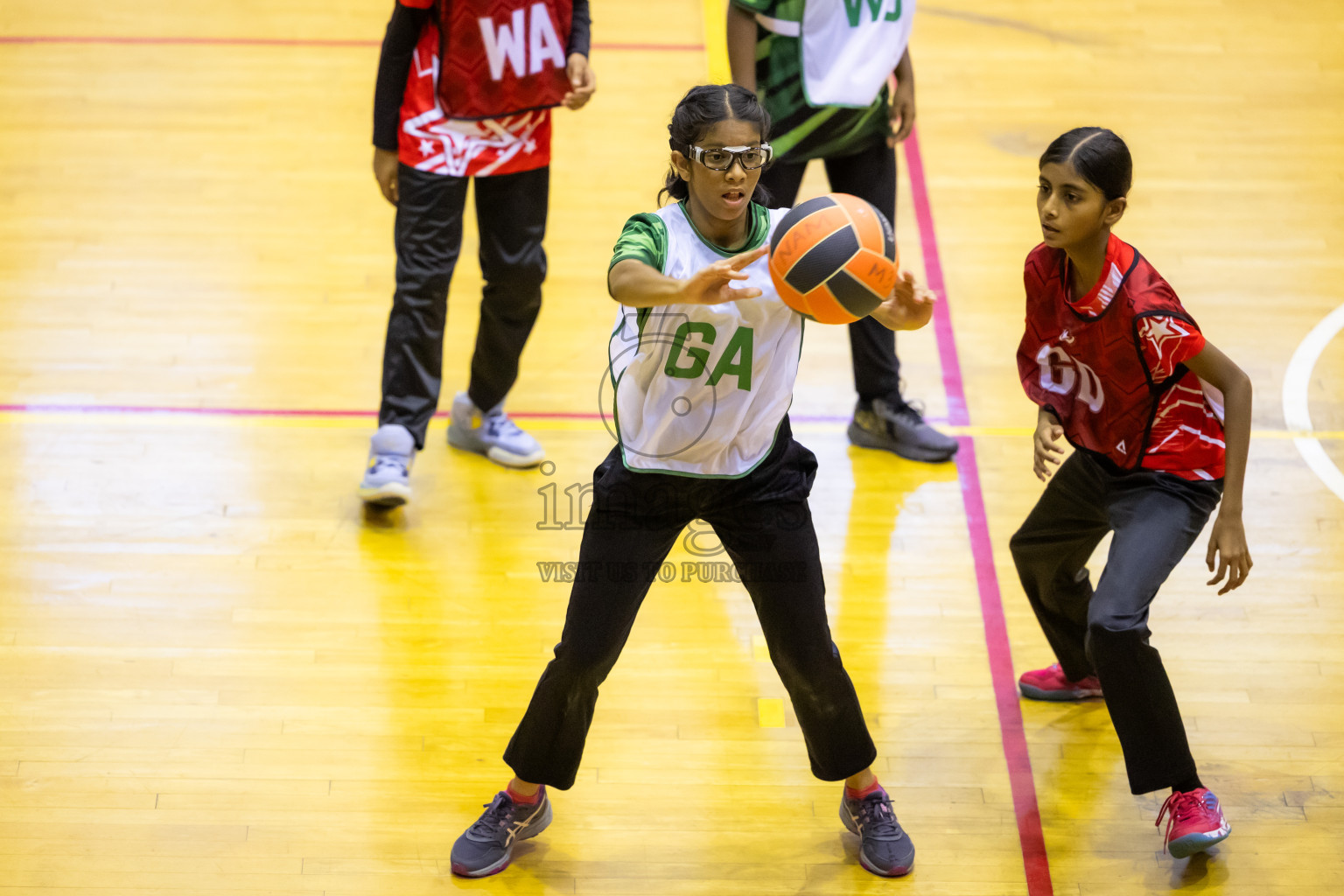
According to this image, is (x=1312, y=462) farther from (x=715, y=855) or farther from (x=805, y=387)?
(x=715, y=855)

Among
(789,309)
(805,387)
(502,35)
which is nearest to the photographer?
(789,309)

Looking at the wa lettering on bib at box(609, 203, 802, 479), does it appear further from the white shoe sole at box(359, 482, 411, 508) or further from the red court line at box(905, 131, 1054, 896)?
the white shoe sole at box(359, 482, 411, 508)

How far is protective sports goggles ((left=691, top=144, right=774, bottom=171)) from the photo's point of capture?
2.59 meters

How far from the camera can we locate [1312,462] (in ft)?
15.0

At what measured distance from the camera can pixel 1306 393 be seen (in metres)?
4.89

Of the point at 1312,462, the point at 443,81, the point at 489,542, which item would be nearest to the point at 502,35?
the point at 443,81

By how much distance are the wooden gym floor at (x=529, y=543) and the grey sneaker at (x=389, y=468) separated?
146 millimetres

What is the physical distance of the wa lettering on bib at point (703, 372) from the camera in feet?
8.84

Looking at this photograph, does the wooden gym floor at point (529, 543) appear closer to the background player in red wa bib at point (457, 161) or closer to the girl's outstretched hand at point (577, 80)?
the background player in red wa bib at point (457, 161)

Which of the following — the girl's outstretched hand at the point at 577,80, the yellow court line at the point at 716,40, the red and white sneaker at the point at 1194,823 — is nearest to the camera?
the red and white sneaker at the point at 1194,823

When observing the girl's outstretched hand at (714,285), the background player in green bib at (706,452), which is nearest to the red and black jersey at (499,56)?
the background player in green bib at (706,452)

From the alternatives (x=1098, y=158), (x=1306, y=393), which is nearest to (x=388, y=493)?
(x=1098, y=158)

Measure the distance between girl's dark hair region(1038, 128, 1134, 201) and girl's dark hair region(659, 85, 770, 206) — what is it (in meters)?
0.65

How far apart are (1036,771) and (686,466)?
4.46 ft
